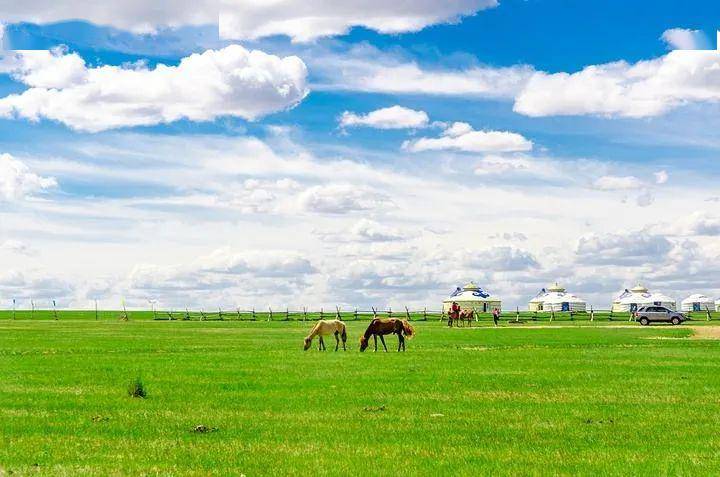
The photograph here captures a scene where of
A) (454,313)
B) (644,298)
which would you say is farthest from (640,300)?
(454,313)

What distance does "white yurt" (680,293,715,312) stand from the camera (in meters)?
194

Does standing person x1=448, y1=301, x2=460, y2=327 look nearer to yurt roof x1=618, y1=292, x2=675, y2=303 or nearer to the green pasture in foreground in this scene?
the green pasture in foreground

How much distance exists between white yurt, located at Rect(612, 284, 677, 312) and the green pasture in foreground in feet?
498

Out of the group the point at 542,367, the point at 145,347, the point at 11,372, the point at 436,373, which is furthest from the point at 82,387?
the point at 145,347

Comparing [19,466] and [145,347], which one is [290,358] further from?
[19,466]

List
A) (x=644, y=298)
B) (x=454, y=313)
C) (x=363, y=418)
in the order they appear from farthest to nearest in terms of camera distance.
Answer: (x=644, y=298) → (x=454, y=313) → (x=363, y=418)

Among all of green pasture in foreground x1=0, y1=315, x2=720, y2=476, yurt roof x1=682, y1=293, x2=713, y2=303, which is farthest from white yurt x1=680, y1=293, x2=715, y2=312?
green pasture in foreground x1=0, y1=315, x2=720, y2=476

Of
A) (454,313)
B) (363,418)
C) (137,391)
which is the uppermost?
(454,313)

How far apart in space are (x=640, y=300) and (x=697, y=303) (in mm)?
19255

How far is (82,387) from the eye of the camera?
2522 cm

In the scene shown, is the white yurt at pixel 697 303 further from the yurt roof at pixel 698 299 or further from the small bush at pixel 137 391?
the small bush at pixel 137 391

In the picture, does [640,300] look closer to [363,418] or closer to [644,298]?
[644,298]

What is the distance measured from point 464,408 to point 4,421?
9.91 m

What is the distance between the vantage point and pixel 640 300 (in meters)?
185
